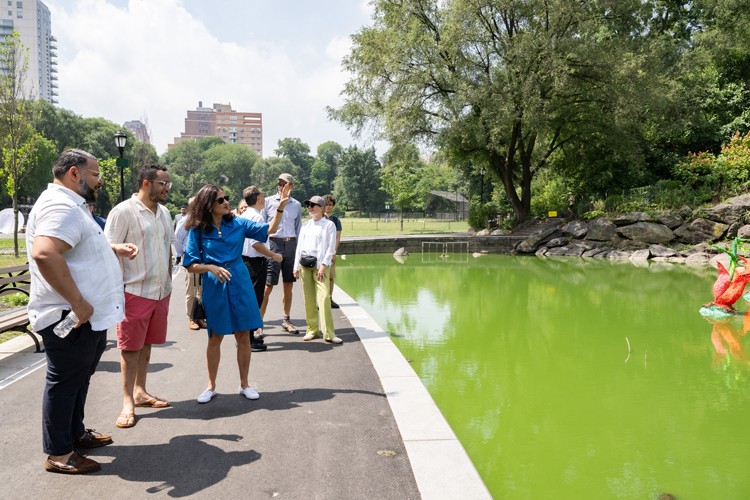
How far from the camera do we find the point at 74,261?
3078 mm

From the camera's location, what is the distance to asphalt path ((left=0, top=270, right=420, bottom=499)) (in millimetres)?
2992

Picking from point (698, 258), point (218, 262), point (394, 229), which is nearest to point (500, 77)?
point (698, 258)

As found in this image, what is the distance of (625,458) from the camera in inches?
153

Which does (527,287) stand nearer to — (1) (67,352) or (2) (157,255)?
(2) (157,255)

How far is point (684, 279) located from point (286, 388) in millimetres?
13429

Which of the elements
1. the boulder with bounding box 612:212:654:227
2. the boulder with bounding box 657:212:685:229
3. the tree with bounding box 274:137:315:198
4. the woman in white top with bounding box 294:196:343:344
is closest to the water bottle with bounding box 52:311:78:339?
the woman in white top with bounding box 294:196:343:344

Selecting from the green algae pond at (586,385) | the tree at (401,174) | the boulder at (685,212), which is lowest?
the green algae pond at (586,385)

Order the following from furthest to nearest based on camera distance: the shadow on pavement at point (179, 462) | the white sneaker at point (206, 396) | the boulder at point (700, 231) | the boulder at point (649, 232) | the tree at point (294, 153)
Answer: the tree at point (294, 153) < the boulder at point (649, 232) < the boulder at point (700, 231) < the white sneaker at point (206, 396) < the shadow on pavement at point (179, 462)

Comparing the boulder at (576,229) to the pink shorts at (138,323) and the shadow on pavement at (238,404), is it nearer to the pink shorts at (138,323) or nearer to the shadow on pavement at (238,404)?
the shadow on pavement at (238,404)

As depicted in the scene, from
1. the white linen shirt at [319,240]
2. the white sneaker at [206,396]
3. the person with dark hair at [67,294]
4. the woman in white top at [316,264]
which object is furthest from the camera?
the white linen shirt at [319,240]

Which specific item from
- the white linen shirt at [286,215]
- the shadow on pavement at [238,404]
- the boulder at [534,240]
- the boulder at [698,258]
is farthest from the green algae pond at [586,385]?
the boulder at [534,240]

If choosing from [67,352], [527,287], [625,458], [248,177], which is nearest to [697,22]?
[527,287]

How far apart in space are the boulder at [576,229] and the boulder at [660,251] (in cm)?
293

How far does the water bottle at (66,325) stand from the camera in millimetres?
2959
